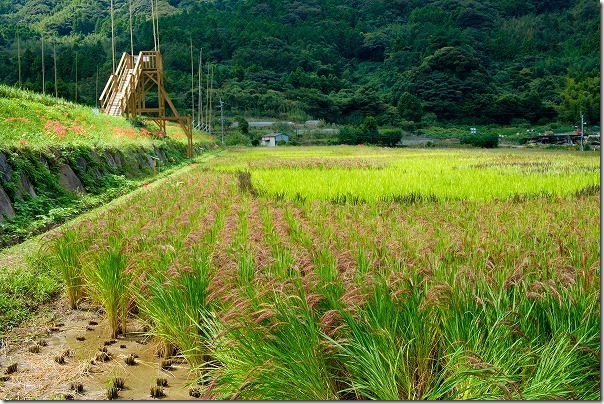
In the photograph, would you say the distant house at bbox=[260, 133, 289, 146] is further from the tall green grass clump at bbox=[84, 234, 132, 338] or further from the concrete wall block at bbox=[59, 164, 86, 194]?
the tall green grass clump at bbox=[84, 234, 132, 338]

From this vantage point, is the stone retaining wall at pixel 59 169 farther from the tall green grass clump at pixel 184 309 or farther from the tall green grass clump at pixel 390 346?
the tall green grass clump at pixel 390 346

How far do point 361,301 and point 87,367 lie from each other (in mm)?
1739

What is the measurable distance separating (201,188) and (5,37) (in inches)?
3340

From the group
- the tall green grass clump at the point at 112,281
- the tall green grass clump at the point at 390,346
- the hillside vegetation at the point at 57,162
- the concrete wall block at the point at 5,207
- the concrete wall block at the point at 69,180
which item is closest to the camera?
the tall green grass clump at the point at 390,346

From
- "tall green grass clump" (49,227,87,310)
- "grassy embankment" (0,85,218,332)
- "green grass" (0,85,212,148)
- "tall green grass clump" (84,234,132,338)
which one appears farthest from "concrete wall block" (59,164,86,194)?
"tall green grass clump" (84,234,132,338)

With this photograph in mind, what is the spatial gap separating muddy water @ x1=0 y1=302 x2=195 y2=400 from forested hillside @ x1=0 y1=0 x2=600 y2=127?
4277 cm

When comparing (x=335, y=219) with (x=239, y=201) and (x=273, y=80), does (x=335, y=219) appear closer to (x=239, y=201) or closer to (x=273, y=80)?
(x=239, y=201)

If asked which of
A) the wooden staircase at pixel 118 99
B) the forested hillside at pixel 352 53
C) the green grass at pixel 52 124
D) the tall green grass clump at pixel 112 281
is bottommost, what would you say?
the tall green grass clump at pixel 112 281

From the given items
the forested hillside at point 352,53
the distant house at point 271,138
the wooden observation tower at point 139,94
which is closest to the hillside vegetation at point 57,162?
the wooden observation tower at point 139,94

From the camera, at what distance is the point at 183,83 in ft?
237

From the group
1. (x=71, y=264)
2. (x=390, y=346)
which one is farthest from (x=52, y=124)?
(x=390, y=346)

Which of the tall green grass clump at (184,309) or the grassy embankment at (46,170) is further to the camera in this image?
the grassy embankment at (46,170)

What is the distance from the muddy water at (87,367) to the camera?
Result: 3457mm

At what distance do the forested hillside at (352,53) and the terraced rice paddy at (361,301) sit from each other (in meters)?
42.2
